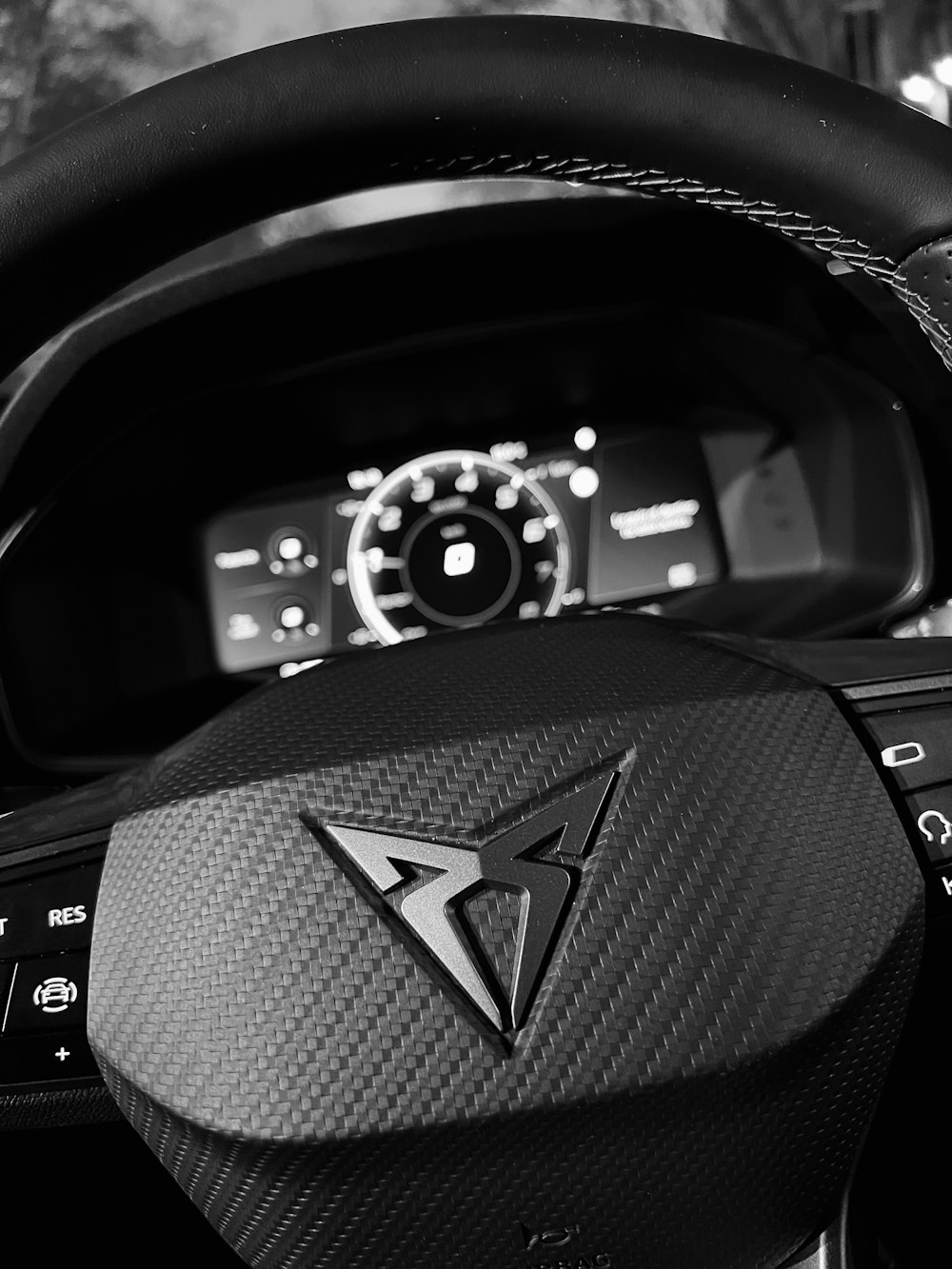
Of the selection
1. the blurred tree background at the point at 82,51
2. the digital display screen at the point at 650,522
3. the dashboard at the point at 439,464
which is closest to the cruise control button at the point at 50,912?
the dashboard at the point at 439,464

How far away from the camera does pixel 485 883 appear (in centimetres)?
52

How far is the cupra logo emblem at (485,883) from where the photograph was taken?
51 cm

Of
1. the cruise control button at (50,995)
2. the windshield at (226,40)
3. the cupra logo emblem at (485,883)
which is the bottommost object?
the cruise control button at (50,995)

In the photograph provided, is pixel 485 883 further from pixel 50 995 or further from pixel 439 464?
pixel 439 464

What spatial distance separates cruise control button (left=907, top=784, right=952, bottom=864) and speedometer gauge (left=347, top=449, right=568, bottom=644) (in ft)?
2.98

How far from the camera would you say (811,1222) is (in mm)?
574

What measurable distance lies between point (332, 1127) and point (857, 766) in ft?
0.99

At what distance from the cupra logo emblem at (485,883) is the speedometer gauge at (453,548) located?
95cm

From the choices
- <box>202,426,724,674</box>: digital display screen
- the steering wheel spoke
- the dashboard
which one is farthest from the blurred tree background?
the steering wheel spoke

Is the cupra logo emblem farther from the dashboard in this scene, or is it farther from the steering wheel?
the dashboard

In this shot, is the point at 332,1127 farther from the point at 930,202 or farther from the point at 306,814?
the point at 930,202

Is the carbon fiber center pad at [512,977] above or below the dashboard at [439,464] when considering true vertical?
below

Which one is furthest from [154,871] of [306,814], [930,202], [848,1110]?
[930,202]

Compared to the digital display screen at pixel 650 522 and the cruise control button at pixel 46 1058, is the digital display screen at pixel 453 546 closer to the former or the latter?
the digital display screen at pixel 650 522
